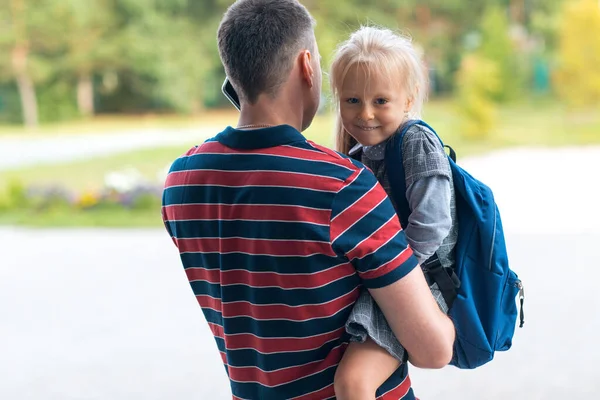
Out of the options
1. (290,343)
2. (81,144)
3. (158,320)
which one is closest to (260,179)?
(290,343)

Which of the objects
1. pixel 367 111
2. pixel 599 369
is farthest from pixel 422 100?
pixel 599 369

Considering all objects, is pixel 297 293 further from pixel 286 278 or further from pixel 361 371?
pixel 361 371

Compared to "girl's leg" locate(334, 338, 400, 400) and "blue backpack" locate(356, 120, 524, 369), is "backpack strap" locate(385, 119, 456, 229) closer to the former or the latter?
"blue backpack" locate(356, 120, 524, 369)

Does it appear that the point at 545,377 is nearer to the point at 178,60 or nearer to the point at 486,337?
the point at 486,337

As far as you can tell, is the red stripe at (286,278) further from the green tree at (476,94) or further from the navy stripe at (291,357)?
the green tree at (476,94)

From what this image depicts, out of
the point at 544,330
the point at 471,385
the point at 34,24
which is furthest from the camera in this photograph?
the point at 34,24

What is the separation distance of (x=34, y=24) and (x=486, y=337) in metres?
6.79

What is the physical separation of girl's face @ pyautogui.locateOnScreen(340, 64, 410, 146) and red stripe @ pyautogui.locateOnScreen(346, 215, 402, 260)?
326 mm

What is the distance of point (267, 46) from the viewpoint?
1078mm

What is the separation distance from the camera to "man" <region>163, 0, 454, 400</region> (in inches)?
41.3

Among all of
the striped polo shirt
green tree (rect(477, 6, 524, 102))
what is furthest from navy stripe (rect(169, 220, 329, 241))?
green tree (rect(477, 6, 524, 102))

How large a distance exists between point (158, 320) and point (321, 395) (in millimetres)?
2769

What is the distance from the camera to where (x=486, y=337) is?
1.31m

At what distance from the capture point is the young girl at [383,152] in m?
1.12
